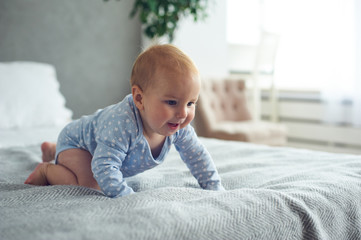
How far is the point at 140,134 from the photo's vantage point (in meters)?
1.05

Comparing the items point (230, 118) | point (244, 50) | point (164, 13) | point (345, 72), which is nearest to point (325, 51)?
point (345, 72)

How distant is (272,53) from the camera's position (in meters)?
3.63

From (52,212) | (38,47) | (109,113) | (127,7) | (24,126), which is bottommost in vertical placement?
(24,126)

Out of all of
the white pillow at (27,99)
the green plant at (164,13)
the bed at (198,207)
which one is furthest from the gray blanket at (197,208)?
the green plant at (164,13)

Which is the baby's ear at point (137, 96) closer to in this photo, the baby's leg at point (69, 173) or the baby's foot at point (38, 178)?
the baby's leg at point (69, 173)

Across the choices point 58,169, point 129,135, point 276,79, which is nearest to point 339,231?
point 129,135

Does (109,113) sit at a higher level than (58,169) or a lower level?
higher

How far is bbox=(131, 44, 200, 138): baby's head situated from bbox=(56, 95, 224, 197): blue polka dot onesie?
0.07m

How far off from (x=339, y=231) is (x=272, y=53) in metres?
2.92

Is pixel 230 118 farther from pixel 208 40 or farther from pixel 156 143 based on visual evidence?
pixel 156 143

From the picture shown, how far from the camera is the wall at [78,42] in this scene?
2752mm

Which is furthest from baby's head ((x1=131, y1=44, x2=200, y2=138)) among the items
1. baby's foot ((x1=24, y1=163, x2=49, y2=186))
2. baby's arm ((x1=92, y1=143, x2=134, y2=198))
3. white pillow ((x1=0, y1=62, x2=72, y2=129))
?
white pillow ((x1=0, y1=62, x2=72, y2=129))

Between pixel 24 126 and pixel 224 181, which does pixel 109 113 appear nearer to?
pixel 224 181

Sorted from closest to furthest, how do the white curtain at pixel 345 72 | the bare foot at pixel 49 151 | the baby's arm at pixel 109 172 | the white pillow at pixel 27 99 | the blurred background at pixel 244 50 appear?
the baby's arm at pixel 109 172
the bare foot at pixel 49 151
the white pillow at pixel 27 99
the blurred background at pixel 244 50
the white curtain at pixel 345 72
